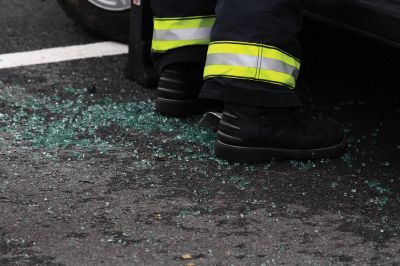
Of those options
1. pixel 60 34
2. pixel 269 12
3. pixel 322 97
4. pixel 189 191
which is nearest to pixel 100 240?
pixel 189 191

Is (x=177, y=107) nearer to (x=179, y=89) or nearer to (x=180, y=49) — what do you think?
(x=179, y=89)

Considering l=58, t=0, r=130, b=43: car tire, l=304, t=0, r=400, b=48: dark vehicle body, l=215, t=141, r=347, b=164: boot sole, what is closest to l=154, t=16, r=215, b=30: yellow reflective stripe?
l=304, t=0, r=400, b=48: dark vehicle body

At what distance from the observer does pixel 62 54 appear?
417 centimetres

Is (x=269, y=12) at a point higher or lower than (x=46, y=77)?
higher

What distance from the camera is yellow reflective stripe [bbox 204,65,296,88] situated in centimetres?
288

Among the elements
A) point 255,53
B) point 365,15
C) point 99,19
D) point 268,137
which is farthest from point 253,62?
point 99,19

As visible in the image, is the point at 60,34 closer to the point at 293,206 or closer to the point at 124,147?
the point at 124,147

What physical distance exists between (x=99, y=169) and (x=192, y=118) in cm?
64

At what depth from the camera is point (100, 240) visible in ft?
7.79

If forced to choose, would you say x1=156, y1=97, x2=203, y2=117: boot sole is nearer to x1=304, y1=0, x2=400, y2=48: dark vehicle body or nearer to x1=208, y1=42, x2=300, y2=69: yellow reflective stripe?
x1=208, y1=42, x2=300, y2=69: yellow reflective stripe

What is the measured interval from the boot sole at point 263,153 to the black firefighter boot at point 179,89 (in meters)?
0.43

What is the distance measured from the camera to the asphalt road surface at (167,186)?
2348mm

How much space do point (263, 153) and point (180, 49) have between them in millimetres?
589

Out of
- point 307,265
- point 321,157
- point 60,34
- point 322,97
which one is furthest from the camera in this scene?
point 60,34
